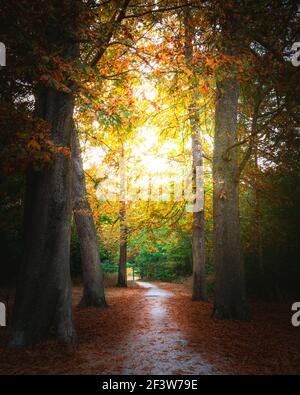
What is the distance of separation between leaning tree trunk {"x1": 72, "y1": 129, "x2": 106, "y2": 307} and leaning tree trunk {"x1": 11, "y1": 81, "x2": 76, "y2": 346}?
5237mm

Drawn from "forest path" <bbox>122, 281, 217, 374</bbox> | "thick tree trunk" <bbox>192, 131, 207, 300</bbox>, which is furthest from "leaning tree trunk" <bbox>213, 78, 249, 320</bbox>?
"thick tree trunk" <bbox>192, 131, 207, 300</bbox>

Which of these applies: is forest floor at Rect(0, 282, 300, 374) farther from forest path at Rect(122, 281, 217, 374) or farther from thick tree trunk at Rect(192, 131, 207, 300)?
thick tree trunk at Rect(192, 131, 207, 300)

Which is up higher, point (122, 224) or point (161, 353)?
point (122, 224)

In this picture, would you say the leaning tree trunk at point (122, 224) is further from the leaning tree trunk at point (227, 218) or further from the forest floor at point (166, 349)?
the forest floor at point (166, 349)

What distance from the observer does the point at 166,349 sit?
19.6 feet

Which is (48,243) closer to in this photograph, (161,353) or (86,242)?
(161,353)

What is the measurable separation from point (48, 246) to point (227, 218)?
5.43m

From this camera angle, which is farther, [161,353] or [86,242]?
[86,242]

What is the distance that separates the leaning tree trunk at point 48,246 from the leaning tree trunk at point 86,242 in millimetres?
5237

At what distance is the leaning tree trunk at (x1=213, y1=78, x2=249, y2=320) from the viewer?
8867 millimetres

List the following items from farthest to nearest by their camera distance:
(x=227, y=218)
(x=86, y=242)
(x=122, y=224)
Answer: (x=122, y=224), (x=86, y=242), (x=227, y=218)

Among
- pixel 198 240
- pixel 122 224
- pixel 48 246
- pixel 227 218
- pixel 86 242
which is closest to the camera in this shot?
pixel 48 246

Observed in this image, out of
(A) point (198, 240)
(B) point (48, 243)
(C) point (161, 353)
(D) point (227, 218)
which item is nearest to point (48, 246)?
(B) point (48, 243)
